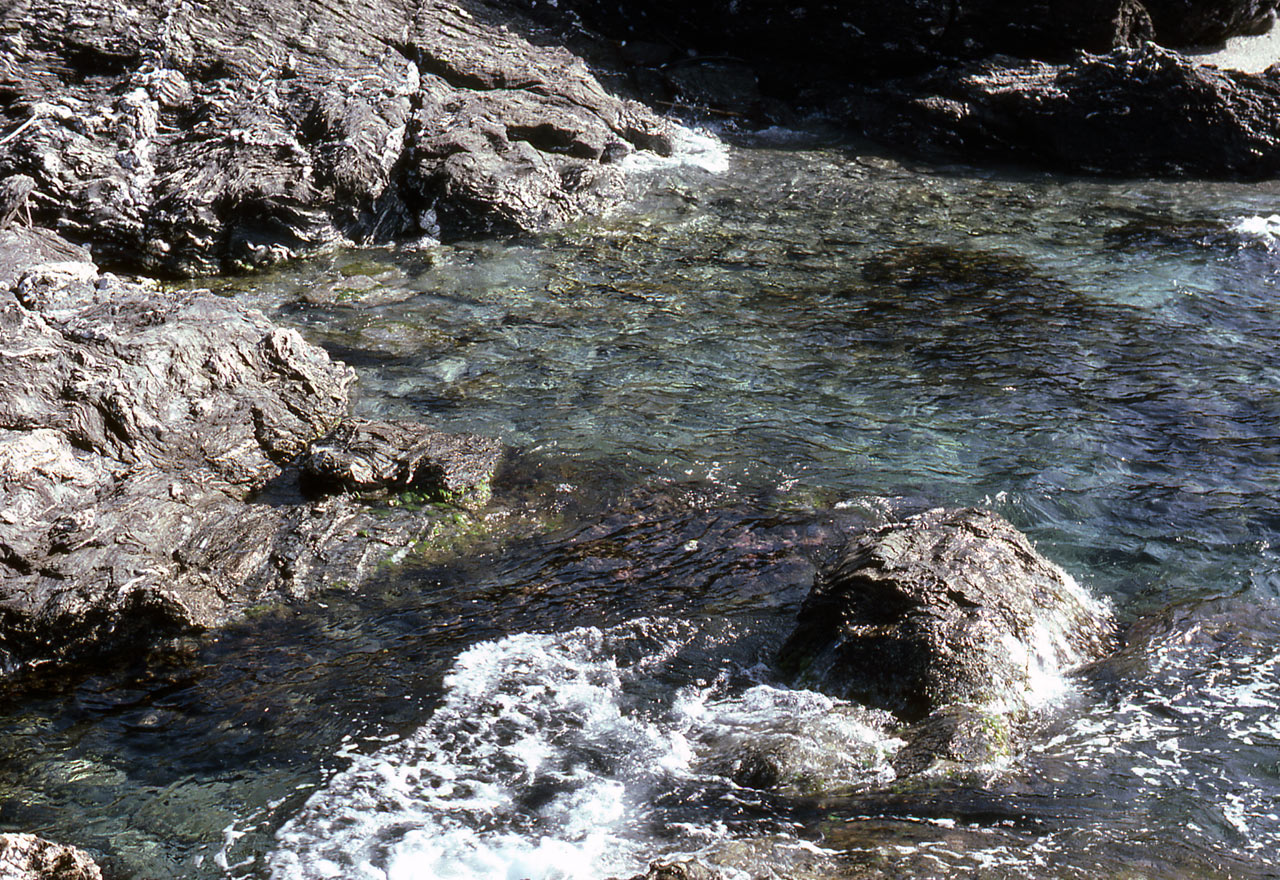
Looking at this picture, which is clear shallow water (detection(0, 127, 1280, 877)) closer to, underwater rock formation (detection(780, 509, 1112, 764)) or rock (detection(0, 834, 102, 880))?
underwater rock formation (detection(780, 509, 1112, 764))

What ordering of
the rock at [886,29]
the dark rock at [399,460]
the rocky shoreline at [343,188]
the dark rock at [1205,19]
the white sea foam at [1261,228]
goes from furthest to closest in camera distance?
the dark rock at [1205,19]
the rock at [886,29]
the white sea foam at [1261,228]
the dark rock at [399,460]
the rocky shoreline at [343,188]

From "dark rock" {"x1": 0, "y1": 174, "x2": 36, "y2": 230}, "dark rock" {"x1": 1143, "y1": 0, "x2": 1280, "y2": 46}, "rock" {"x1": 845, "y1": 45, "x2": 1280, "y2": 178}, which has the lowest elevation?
"dark rock" {"x1": 0, "y1": 174, "x2": 36, "y2": 230}

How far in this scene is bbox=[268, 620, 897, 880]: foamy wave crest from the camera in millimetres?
3619

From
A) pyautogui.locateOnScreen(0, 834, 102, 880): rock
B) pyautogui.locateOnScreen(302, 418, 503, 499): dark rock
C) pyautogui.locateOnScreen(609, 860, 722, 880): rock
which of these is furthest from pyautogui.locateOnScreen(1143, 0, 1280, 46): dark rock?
A: pyautogui.locateOnScreen(0, 834, 102, 880): rock

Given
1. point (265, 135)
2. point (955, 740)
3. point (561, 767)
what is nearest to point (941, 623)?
point (955, 740)

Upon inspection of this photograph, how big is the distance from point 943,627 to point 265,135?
27.0 ft

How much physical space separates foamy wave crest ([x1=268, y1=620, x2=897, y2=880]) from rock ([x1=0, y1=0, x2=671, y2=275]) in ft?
20.4

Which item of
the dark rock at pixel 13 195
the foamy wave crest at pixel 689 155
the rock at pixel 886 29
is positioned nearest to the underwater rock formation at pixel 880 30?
the rock at pixel 886 29

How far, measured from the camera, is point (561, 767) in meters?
4.06

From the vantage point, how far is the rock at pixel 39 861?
10.1ft

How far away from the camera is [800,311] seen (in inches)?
335

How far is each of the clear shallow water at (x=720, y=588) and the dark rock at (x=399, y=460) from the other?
0.27m

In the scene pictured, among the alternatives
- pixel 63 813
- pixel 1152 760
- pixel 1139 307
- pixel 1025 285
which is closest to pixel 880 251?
pixel 1025 285

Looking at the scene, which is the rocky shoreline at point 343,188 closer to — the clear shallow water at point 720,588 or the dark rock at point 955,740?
the dark rock at point 955,740
